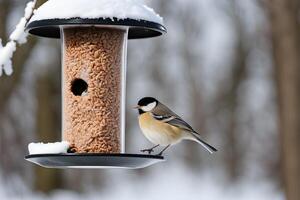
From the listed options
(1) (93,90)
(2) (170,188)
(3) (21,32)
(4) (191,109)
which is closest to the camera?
(3) (21,32)

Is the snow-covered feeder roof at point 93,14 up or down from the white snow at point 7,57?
up

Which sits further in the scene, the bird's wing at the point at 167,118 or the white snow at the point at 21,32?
the bird's wing at the point at 167,118

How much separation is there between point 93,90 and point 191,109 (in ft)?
78.3

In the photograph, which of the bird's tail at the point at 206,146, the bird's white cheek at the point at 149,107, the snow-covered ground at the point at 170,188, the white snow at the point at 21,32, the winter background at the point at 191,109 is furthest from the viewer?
the winter background at the point at 191,109

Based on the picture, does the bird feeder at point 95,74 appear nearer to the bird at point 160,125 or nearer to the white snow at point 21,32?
the white snow at point 21,32

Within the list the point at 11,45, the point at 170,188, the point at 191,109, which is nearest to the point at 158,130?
the point at 11,45

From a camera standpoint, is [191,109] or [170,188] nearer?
→ [170,188]

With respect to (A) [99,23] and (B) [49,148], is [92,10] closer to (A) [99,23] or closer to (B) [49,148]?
(A) [99,23]

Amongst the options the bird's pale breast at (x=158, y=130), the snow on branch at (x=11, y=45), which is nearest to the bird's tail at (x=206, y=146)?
the bird's pale breast at (x=158, y=130)

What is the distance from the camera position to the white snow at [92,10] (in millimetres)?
4691

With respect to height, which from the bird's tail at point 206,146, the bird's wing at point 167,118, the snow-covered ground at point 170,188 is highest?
the bird's wing at point 167,118

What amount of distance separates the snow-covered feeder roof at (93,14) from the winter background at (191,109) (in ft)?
40.2

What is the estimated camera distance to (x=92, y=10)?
4695 millimetres

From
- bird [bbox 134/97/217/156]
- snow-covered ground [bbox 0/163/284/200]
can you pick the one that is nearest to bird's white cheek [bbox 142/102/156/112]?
bird [bbox 134/97/217/156]
